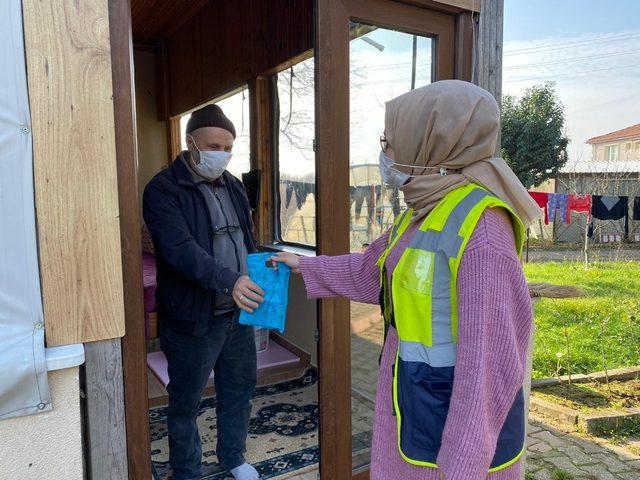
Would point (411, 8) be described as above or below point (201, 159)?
above

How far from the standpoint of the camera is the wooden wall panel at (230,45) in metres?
3.83

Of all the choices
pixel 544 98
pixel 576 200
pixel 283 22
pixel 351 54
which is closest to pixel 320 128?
pixel 351 54

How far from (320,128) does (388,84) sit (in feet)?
1.89

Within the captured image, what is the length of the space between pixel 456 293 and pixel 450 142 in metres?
0.37

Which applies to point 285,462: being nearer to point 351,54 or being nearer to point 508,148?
point 351,54

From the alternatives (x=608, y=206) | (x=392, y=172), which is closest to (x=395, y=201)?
(x=392, y=172)

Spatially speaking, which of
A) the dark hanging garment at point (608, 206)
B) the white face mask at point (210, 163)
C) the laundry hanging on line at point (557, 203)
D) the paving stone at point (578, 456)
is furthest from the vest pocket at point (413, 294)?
the dark hanging garment at point (608, 206)

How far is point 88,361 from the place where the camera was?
5.10 feet

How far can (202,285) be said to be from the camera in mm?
2109

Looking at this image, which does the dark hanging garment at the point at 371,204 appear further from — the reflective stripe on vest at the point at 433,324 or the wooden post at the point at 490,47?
the reflective stripe on vest at the point at 433,324

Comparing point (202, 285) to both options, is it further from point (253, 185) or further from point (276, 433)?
point (253, 185)

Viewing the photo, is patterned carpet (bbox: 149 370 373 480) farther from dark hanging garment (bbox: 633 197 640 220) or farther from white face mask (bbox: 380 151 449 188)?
dark hanging garment (bbox: 633 197 640 220)

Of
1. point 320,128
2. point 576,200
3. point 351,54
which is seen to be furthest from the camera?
point 576,200

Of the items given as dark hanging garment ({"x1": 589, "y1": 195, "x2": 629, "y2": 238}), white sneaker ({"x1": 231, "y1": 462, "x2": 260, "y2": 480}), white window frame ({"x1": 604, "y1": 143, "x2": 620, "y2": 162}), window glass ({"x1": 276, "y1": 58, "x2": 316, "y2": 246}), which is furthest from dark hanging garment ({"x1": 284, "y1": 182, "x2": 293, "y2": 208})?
white window frame ({"x1": 604, "y1": 143, "x2": 620, "y2": 162})
